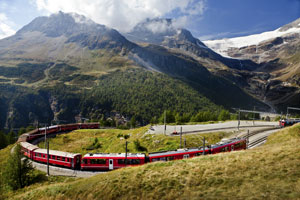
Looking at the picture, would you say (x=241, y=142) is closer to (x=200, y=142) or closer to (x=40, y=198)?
(x=200, y=142)

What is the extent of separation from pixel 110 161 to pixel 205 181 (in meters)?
19.8

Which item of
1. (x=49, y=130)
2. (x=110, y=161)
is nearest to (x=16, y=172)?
(x=110, y=161)

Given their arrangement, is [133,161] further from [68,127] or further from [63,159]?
[68,127]

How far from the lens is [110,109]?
196875 mm

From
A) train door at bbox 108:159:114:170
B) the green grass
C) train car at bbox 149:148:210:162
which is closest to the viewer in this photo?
train car at bbox 149:148:210:162

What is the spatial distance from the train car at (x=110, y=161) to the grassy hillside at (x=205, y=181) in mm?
9249

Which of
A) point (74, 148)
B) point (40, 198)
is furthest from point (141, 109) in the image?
point (40, 198)

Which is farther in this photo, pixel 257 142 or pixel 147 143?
pixel 257 142

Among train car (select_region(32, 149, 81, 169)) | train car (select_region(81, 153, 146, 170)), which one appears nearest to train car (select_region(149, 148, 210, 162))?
train car (select_region(81, 153, 146, 170))

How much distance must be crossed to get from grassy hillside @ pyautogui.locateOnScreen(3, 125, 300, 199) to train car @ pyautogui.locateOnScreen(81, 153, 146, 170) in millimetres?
9249

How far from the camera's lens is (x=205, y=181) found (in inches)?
637

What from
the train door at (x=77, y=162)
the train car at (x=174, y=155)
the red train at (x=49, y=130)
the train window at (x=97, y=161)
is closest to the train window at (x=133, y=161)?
the train car at (x=174, y=155)

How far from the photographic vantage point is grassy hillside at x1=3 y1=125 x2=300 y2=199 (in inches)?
537

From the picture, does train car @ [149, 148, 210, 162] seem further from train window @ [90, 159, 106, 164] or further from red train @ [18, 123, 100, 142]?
red train @ [18, 123, 100, 142]
